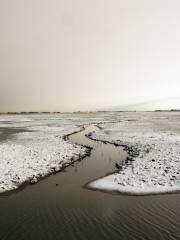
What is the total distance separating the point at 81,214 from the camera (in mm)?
10445

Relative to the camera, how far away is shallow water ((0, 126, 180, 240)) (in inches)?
347

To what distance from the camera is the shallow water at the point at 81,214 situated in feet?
28.9

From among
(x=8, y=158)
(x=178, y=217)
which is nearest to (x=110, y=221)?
(x=178, y=217)

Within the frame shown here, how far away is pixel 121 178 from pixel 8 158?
9.98 meters

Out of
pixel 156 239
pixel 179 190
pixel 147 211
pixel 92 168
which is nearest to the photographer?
pixel 156 239

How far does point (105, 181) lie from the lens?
14.8 metres

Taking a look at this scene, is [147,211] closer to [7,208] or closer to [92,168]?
[7,208]

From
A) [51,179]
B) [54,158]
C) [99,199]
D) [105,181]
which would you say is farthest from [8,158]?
[99,199]

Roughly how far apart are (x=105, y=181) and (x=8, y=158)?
9.54 meters

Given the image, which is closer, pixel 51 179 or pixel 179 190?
pixel 179 190

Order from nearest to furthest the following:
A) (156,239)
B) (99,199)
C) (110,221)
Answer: (156,239), (110,221), (99,199)

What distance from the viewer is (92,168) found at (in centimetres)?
1834

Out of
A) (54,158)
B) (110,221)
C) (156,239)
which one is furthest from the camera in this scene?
(54,158)

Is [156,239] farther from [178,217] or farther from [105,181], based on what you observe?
[105,181]
